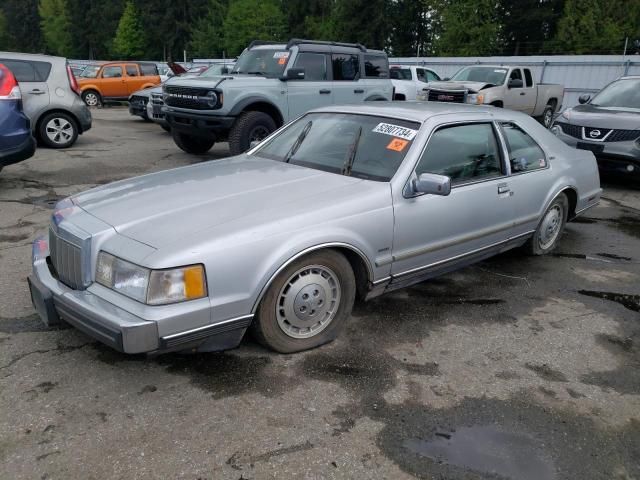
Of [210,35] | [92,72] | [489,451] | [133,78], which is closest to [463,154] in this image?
[489,451]

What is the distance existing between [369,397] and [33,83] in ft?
31.3

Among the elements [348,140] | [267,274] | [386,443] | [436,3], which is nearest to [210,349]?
[267,274]

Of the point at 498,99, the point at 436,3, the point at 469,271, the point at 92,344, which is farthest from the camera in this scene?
the point at 436,3

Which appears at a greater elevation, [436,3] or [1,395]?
[436,3]

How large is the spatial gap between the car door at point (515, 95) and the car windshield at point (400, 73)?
3120 millimetres

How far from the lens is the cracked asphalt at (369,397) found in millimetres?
2471

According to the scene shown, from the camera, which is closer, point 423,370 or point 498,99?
point 423,370

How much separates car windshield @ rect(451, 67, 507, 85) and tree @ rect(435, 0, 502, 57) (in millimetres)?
24126

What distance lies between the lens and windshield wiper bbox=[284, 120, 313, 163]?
425cm

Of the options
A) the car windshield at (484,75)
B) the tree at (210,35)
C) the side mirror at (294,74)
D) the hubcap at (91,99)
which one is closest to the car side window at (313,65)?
the side mirror at (294,74)

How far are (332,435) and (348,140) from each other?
221cm

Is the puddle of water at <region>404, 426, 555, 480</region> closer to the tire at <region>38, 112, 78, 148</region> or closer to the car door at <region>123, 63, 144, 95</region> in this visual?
the tire at <region>38, 112, 78, 148</region>

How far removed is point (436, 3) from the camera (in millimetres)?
39969

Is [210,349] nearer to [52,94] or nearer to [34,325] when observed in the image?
[34,325]
